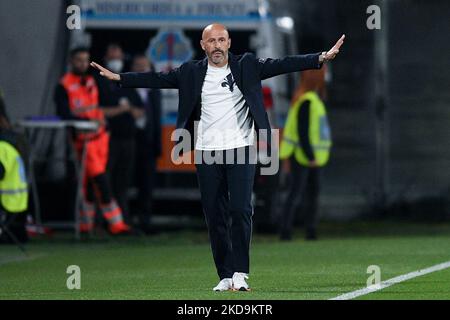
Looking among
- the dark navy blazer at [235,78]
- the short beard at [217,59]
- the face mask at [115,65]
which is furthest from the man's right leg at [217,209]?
the face mask at [115,65]

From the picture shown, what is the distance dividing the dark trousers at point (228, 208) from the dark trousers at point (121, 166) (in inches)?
319

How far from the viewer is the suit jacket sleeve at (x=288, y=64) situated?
12.6 metres

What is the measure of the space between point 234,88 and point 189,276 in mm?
2325

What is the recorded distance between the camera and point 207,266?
623 inches

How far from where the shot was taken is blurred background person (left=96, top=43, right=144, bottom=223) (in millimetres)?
21016

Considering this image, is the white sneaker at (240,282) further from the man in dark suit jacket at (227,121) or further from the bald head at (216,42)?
the bald head at (216,42)

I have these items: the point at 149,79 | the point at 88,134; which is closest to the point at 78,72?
the point at 88,134

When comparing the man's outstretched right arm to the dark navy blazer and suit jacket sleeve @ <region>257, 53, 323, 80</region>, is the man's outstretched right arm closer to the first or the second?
the dark navy blazer

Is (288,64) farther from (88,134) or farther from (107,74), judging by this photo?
(88,134)

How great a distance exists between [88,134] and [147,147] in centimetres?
88

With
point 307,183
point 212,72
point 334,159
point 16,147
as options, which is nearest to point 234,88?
point 212,72

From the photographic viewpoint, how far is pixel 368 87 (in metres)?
25.3
